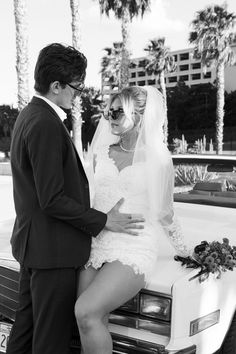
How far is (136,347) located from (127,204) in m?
0.70

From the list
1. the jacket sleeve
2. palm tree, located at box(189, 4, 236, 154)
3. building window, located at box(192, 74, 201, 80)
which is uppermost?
building window, located at box(192, 74, 201, 80)

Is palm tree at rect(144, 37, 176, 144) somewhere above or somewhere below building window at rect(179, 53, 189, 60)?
below

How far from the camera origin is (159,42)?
1607 inches

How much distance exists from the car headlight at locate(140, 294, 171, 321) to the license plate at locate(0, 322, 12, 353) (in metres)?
0.82

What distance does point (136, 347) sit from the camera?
220 cm

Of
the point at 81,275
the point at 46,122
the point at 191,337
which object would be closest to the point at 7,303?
the point at 81,275

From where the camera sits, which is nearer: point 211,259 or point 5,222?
point 211,259

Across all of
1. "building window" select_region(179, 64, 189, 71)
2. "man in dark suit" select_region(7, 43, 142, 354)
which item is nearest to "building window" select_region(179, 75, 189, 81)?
"building window" select_region(179, 64, 189, 71)

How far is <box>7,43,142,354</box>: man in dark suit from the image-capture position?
6.18ft

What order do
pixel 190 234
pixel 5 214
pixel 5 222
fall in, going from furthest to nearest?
1. pixel 5 214
2. pixel 5 222
3. pixel 190 234

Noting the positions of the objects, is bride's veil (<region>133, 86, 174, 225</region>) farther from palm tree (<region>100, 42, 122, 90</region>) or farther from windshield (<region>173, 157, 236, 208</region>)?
palm tree (<region>100, 42, 122, 90</region>)

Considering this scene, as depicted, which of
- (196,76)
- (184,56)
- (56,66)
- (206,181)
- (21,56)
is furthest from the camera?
(184,56)

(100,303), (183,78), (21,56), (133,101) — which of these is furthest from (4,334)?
(183,78)

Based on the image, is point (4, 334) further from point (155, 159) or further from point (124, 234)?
point (155, 159)
